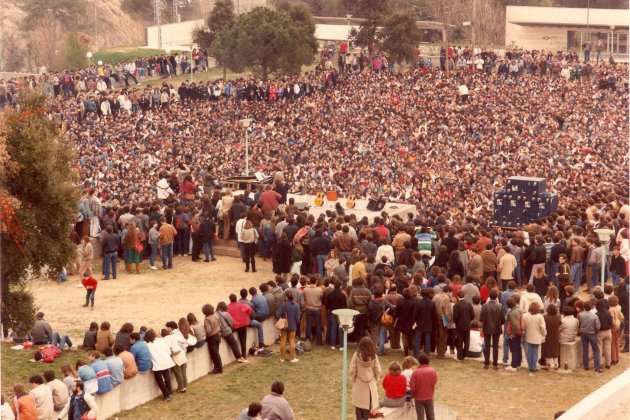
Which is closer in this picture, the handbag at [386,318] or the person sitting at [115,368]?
the person sitting at [115,368]

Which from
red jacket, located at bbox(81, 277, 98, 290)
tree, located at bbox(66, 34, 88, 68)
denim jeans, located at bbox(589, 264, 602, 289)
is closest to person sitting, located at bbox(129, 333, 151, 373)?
red jacket, located at bbox(81, 277, 98, 290)

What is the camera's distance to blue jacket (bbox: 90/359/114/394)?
63.3ft

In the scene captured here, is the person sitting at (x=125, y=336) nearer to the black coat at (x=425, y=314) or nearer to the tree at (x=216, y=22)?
the black coat at (x=425, y=314)

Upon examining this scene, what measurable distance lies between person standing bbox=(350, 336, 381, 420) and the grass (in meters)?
1.65

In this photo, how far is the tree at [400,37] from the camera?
2496 inches

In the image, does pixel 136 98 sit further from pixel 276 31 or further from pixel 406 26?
pixel 406 26

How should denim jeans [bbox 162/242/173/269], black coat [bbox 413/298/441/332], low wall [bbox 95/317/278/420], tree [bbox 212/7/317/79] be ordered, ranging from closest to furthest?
low wall [bbox 95/317/278/420], black coat [bbox 413/298/441/332], denim jeans [bbox 162/242/173/269], tree [bbox 212/7/317/79]

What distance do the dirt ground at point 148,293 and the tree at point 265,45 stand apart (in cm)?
3267

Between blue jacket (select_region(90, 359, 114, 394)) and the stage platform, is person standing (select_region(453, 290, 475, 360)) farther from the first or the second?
the stage platform

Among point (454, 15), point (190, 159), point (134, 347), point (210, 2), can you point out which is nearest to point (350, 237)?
point (134, 347)

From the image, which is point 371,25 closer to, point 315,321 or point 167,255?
point 167,255

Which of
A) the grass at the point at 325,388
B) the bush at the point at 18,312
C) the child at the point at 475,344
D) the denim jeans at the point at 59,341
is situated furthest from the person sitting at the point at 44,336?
the child at the point at 475,344

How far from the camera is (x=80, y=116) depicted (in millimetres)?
52375

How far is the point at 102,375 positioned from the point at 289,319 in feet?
13.5
